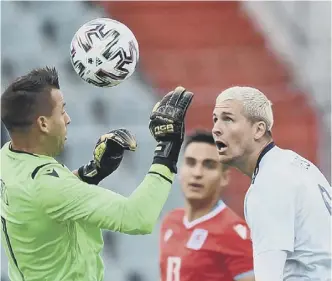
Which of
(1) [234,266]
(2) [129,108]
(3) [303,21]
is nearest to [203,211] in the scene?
(1) [234,266]

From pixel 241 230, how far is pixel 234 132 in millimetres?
1534

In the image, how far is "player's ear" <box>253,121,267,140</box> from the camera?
4.46m

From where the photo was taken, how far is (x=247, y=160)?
Result: 4.45 m

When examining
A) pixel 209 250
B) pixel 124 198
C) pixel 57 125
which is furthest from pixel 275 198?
pixel 209 250

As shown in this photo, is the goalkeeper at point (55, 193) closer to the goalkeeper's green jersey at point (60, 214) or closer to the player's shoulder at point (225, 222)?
the goalkeeper's green jersey at point (60, 214)

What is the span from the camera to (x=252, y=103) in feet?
14.7

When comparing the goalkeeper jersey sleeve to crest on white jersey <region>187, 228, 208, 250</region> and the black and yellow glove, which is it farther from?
crest on white jersey <region>187, 228, 208, 250</region>

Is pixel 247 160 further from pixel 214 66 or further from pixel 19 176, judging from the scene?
pixel 214 66

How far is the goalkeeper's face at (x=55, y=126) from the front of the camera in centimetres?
427

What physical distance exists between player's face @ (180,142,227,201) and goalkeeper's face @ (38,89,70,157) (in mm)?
1951

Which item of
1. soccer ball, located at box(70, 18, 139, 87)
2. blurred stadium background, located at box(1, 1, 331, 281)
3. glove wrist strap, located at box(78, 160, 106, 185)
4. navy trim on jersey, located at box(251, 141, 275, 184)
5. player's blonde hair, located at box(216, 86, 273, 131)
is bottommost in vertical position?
glove wrist strap, located at box(78, 160, 106, 185)

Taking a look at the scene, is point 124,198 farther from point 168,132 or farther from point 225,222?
point 225,222

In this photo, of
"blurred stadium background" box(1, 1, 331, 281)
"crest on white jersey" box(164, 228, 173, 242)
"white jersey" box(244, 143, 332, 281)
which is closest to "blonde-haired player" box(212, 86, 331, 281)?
"white jersey" box(244, 143, 332, 281)

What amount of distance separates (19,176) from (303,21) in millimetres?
7045
